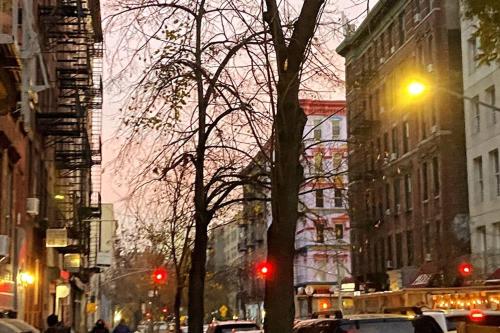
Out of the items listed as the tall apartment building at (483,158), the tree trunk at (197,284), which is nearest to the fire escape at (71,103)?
the tree trunk at (197,284)

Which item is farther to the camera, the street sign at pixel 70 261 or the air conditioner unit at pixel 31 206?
the street sign at pixel 70 261

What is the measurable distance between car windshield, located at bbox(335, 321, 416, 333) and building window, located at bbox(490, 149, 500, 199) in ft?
96.9

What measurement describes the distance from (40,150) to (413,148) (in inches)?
1192

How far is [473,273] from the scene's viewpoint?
3944cm

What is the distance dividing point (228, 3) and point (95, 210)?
109 ft

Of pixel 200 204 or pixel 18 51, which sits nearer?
pixel 18 51

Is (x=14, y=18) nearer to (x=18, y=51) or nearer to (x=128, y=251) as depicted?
(x=18, y=51)

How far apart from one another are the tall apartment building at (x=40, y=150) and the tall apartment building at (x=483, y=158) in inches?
729

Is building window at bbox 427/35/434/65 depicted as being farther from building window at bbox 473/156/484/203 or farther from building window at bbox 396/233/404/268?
building window at bbox 396/233/404/268

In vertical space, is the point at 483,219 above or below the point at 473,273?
above

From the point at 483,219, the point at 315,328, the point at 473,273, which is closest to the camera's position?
the point at 315,328

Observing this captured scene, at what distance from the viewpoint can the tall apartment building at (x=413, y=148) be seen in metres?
48.9

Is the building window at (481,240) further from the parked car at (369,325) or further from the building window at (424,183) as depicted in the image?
the parked car at (369,325)

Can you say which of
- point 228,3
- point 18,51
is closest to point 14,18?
point 18,51
